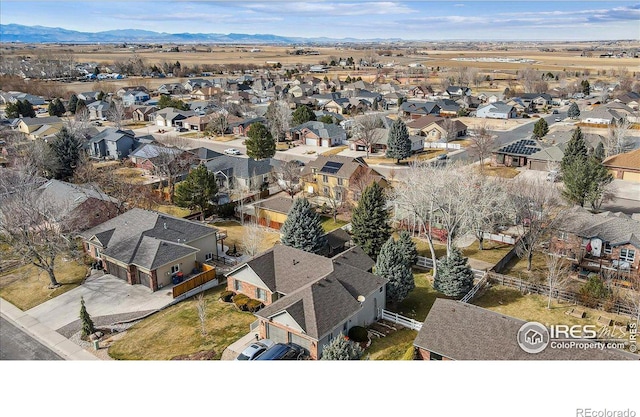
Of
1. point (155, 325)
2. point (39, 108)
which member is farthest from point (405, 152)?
point (39, 108)

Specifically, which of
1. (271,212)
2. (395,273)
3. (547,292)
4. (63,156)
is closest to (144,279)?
(271,212)

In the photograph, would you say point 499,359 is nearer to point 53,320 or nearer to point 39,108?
point 53,320

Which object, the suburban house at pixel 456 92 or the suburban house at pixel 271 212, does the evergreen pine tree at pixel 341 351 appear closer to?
the suburban house at pixel 271 212

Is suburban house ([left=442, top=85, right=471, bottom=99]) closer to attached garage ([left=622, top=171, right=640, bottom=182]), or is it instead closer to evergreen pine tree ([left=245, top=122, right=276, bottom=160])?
attached garage ([left=622, top=171, right=640, bottom=182])

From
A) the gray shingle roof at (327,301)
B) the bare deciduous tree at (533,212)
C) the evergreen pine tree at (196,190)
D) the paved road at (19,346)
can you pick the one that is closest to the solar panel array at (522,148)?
the bare deciduous tree at (533,212)

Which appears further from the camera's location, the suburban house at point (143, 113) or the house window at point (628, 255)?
the suburban house at point (143, 113)

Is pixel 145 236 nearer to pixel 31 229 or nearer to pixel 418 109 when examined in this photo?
pixel 31 229

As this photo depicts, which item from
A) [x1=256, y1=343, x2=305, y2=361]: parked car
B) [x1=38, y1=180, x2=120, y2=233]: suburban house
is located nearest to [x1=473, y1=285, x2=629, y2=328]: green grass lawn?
[x1=256, y1=343, x2=305, y2=361]: parked car

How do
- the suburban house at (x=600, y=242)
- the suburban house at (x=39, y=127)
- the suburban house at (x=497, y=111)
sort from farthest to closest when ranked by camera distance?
the suburban house at (x=497, y=111), the suburban house at (x=39, y=127), the suburban house at (x=600, y=242)
